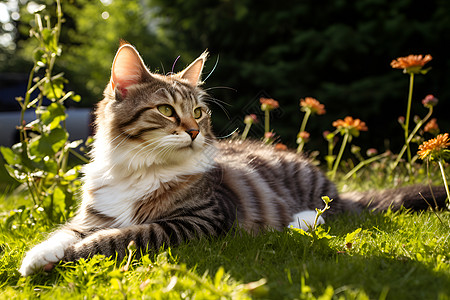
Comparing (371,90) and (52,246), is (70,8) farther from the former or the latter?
(52,246)

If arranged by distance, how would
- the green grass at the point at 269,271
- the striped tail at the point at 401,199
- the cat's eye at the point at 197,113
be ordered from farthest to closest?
the striped tail at the point at 401,199 < the cat's eye at the point at 197,113 < the green grass at the point at 269,271

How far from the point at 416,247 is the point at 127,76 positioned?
1.72 meters

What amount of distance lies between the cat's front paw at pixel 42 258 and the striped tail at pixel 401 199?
6.51 feet

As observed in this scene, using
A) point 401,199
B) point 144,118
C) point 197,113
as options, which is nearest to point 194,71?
point 197,113

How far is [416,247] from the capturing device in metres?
1.80

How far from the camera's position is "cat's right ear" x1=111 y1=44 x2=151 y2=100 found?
214 centimetres

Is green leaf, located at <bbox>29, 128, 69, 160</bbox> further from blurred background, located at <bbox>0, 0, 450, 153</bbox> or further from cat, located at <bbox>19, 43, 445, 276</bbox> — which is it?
blurred background, located at <bbox>0, 0, 450, 153</bbox>

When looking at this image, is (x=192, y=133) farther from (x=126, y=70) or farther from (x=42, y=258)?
(x=42, y=258)

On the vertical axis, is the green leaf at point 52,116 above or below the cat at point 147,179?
above

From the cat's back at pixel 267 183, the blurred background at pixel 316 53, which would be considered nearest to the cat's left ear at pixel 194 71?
the cat's back at pixel 267 183

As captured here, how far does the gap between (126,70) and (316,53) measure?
→ 420cm

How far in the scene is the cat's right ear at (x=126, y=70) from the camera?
214 cm

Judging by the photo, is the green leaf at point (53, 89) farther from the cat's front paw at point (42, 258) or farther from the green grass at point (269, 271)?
the cat's front paw at point (42, 258)

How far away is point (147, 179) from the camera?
6.88 feet
